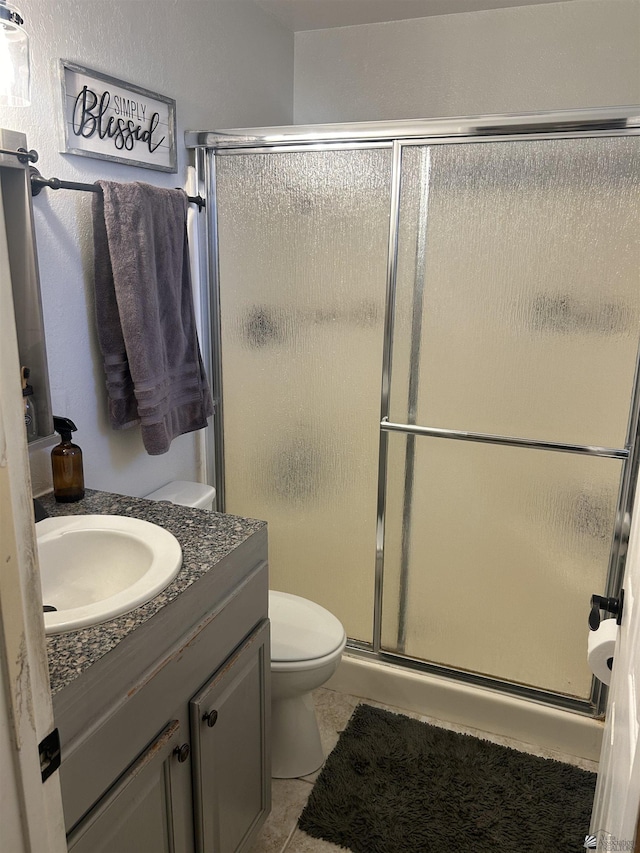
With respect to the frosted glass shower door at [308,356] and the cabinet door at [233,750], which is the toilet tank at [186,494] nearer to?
the frosted glass shower door at [308,356]

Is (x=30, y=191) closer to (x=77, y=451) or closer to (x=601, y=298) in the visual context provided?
(x=77, y=451)

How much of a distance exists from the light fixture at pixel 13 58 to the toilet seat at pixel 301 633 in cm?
142

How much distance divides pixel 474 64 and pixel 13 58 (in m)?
1.68

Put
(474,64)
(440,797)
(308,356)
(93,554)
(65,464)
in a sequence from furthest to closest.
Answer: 1. (474,64)
2. (308,356)
3. (440,797)
4. (65,464)
5. (93,554)

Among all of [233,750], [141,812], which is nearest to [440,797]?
[233,750]

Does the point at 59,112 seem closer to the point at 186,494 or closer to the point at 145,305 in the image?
the point at 145,305

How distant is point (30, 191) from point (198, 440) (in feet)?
3.44

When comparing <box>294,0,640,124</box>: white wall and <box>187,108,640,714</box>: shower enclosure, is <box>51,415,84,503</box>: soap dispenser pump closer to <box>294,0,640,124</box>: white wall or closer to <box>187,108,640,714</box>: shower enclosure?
<box>187,108,640,714</box>: shower enclosure

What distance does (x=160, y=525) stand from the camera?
1460 millimetres

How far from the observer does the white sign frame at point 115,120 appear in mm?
1562

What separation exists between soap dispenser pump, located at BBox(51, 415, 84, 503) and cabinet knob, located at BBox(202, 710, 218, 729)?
2.00 feet

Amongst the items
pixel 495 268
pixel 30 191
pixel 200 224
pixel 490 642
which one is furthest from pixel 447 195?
pixel 490 642

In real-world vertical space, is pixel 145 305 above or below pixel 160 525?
above

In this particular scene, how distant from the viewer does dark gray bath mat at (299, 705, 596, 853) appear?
5.67 feet
